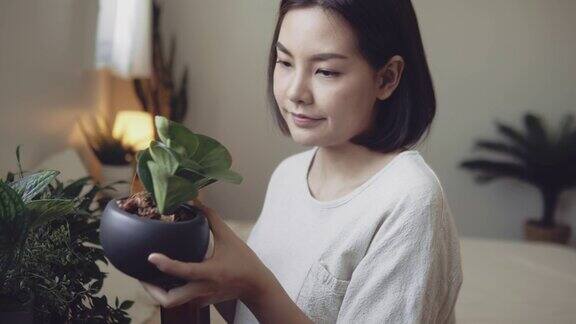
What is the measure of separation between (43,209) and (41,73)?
5.18 feet

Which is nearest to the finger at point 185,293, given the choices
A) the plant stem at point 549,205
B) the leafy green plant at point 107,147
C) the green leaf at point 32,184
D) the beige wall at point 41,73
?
the green leaf at point 32,184

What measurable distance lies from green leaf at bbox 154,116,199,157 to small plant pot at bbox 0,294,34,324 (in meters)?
0.26

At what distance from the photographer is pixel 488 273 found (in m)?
2.07

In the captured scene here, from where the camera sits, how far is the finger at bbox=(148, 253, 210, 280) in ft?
1.84

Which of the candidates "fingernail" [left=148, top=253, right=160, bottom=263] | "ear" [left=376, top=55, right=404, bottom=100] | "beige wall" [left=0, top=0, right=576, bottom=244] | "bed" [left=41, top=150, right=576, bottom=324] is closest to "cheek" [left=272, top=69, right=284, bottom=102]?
"ear" [left=376, top=55, right=404, bottom=100]

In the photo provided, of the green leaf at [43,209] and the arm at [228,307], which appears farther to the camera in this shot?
the arm at [228,307]

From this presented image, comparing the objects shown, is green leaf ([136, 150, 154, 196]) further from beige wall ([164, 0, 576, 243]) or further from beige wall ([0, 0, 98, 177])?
beige wall ([164, 0, 576, 243])

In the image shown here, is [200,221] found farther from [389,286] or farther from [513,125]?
[513,125]

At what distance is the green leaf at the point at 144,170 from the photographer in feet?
1.83

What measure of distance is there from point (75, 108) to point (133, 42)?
19.1 inches

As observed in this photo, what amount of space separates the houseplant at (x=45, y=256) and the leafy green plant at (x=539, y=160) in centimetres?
336

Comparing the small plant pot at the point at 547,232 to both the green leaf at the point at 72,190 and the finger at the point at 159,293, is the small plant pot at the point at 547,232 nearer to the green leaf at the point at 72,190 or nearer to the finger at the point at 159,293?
the green leaf at the point at 72,190

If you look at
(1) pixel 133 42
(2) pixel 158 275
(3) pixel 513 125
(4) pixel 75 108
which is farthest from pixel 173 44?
(2) pixel 158 275

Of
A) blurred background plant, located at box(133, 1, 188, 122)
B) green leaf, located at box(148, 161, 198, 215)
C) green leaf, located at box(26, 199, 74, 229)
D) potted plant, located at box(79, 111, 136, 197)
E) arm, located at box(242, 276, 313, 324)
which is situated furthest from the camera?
blurred background plant, located at box(133, 1, 188, 122)
